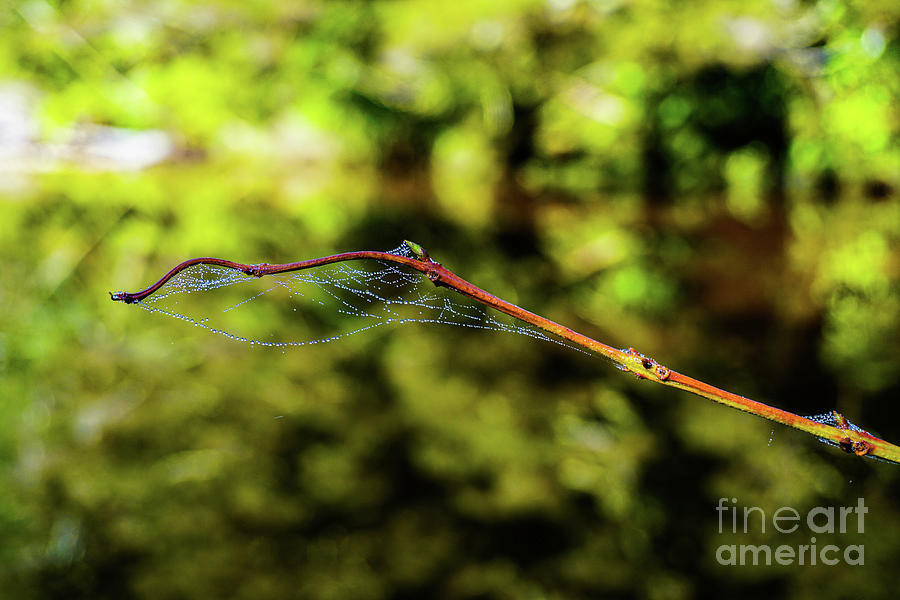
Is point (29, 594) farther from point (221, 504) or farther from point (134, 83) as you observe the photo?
point (134, 83)

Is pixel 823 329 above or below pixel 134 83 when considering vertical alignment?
below

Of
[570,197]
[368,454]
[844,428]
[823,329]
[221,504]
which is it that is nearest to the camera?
[844,428]

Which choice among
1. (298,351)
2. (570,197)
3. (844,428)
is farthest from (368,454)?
(570,197)

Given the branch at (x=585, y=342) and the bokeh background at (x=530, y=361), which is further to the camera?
the bokeh background at (x=530, y=361)

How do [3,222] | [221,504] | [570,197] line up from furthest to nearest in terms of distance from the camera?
[570,197] < [3,222] < [221,504]

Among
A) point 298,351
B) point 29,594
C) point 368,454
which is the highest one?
point 298,351

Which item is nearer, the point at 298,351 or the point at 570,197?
the point at 298,351
